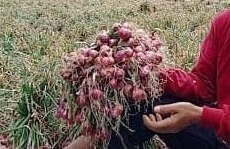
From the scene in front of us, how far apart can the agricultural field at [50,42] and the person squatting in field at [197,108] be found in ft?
0.57

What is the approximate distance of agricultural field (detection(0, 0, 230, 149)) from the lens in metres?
4.14

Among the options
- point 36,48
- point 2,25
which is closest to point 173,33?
point 36,48

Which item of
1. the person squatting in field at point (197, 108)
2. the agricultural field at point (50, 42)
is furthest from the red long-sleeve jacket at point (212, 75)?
the agricultural field at point (50, 42)

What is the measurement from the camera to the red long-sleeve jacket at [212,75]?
9.72 feet

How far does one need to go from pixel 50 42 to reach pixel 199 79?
3.17 meters

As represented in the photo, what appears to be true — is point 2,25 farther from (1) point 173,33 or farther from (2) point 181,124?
(2) point 181,124

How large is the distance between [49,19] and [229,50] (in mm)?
6013

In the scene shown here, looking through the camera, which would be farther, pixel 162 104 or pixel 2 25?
pixel 2 25

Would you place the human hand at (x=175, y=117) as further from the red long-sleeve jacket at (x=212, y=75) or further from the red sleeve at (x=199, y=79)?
the red sleeve at (x=199, y=79)

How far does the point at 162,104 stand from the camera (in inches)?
117

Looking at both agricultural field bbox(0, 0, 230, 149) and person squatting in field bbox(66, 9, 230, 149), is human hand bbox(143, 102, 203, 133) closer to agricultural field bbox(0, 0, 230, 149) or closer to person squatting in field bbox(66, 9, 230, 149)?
person squatting in field bbox(66, 9, 230, 149)

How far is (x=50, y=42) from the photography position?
6113 millimetres

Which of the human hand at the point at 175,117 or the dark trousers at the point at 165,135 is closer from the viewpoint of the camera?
the human hand at the point at 175,117

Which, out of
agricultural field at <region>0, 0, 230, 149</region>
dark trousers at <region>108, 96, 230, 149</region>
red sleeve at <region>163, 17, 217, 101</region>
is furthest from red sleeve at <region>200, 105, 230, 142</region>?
agricultural field at <region>0, 0, 230, 149</region>
